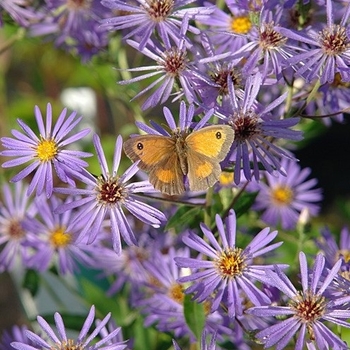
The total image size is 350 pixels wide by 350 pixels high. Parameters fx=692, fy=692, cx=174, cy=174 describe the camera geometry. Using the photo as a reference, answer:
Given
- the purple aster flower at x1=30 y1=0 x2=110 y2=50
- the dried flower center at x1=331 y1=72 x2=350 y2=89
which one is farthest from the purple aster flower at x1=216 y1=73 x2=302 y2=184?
the purple aster flower at x1=30 y1=0 x2=110 y2=50

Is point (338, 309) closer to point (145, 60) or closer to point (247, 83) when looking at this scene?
point (247, 83)

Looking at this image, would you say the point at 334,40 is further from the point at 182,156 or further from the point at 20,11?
the point at 20,11

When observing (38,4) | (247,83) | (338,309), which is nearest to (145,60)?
(38,4)

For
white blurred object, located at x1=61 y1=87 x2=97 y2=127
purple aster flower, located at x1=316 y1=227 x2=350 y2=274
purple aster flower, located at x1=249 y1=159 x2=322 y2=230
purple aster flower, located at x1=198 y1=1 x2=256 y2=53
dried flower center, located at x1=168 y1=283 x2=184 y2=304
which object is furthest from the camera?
white blurred object, located at x1=61 y1=87 x2=97 y2=127

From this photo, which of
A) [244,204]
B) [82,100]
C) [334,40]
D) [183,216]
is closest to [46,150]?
[183,216]

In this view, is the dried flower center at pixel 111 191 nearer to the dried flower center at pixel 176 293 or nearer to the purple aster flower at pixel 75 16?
the dried flower center at pixel 176 293

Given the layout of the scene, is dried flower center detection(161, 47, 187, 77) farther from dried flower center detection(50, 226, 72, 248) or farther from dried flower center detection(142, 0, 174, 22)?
dried flower center detection(50, 226, 72, 248)
